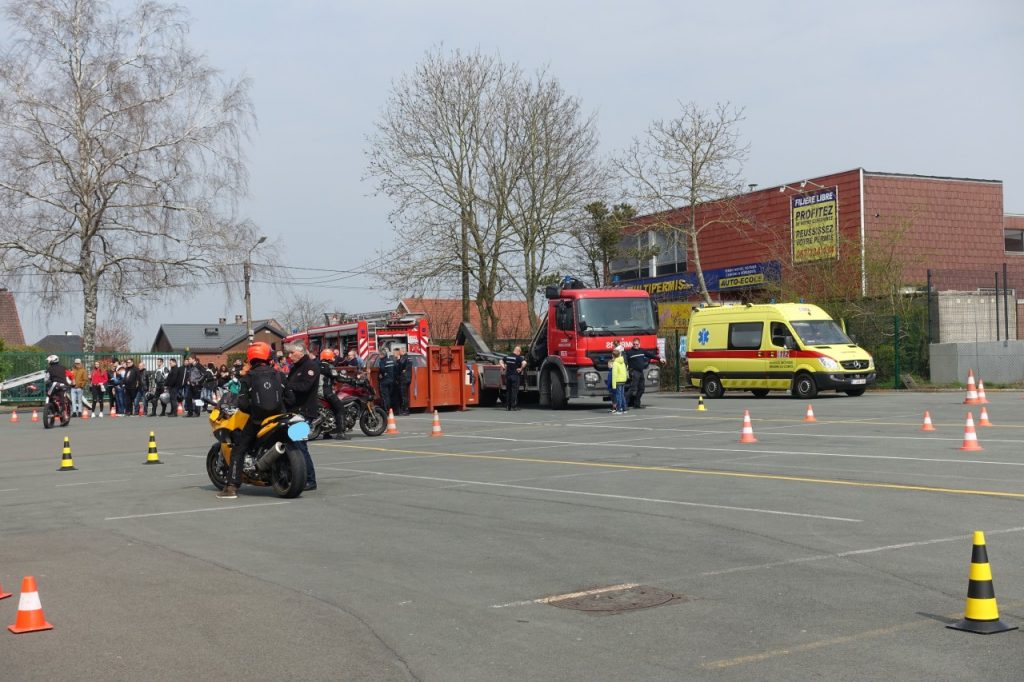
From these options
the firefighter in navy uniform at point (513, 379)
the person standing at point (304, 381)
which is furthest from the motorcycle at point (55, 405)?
the person standing at point (304, 381)

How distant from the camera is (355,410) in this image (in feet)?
75.7

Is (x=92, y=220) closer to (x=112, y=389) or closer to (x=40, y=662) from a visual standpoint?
(x=112, y=389)

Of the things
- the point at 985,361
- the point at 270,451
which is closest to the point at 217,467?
the point at 270,451

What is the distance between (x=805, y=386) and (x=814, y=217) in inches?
805

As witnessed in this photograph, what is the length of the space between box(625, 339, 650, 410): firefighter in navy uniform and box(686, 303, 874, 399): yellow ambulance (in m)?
3.72

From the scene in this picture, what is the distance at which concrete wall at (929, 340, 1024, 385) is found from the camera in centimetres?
3152

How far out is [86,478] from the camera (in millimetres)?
16562

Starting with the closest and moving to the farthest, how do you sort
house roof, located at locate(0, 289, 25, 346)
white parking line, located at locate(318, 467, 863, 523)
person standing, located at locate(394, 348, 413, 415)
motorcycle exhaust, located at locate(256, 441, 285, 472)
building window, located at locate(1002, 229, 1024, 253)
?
white parking line, located at locate(318, 467, 863, 523), motorcycle exhaust, located at locate(256, 441, 285, 472), person standing, located at locate(394, 348, 413, 415), building window, located at locate(1002, 229, 1024, 253), house roof, located at locate(0, 289, 25, 346)

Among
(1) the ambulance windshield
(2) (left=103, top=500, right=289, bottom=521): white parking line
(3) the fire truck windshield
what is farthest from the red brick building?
(2) (left=103, top=500, right=289, bottom=521): white parking line

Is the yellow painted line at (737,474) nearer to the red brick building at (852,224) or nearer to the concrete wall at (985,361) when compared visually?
the concrete wall at (985,361)

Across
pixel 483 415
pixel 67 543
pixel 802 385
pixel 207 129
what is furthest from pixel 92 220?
pixel 67 543

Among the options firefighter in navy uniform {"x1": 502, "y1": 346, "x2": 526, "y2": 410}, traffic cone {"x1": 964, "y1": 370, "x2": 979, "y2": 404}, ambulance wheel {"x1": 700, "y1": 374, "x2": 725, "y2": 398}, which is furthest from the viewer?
ambulance wheel {"x1": 700, "y1": 374, "x2": 725, "y2": 398}

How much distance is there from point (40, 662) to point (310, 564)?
2924 mm

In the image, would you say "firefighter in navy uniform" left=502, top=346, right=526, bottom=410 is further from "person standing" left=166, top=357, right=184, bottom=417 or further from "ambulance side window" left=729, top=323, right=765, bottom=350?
"person standing" left=166, top=357, right=184, bottom=417
